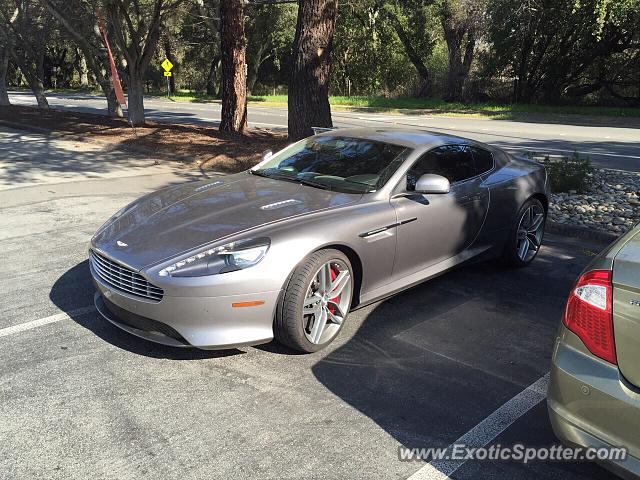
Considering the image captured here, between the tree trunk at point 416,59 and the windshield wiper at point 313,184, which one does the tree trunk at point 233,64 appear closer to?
the windshield wiper at point 313,184

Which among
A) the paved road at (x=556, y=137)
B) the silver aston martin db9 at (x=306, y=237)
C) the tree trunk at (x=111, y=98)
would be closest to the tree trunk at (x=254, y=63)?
the paved road at (x=556, y=137)

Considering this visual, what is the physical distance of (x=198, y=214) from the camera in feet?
13.1

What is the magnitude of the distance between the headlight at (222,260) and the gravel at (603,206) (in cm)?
480

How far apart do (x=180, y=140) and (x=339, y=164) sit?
971 centimetres

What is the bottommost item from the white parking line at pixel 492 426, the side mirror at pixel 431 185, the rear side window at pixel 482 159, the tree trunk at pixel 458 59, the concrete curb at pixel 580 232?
the white parking line at pixel 492 426

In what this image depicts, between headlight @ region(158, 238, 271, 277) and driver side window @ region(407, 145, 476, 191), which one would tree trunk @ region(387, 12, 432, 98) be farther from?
headlight @ region(158, 238, 271, 277)

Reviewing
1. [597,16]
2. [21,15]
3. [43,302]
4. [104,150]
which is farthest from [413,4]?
[43,302]

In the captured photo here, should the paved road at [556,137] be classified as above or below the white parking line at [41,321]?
above

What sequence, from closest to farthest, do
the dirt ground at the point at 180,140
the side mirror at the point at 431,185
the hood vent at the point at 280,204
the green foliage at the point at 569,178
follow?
the hood vent at the point at 280,204, the side mirror at the point at 431,185, the green foliage at the point at 569,178, the dirt ground at the point at 180,140

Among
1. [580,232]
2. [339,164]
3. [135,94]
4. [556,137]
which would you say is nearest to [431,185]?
[339,164]

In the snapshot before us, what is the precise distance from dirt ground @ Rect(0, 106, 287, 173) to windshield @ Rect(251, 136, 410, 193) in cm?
583

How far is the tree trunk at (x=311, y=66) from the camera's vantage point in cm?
1089

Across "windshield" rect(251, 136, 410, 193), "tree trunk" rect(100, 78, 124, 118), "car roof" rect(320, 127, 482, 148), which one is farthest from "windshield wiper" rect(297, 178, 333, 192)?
"tree trunk" rect(100, 78, 124, 118)

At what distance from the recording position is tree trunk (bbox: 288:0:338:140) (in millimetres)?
10891
